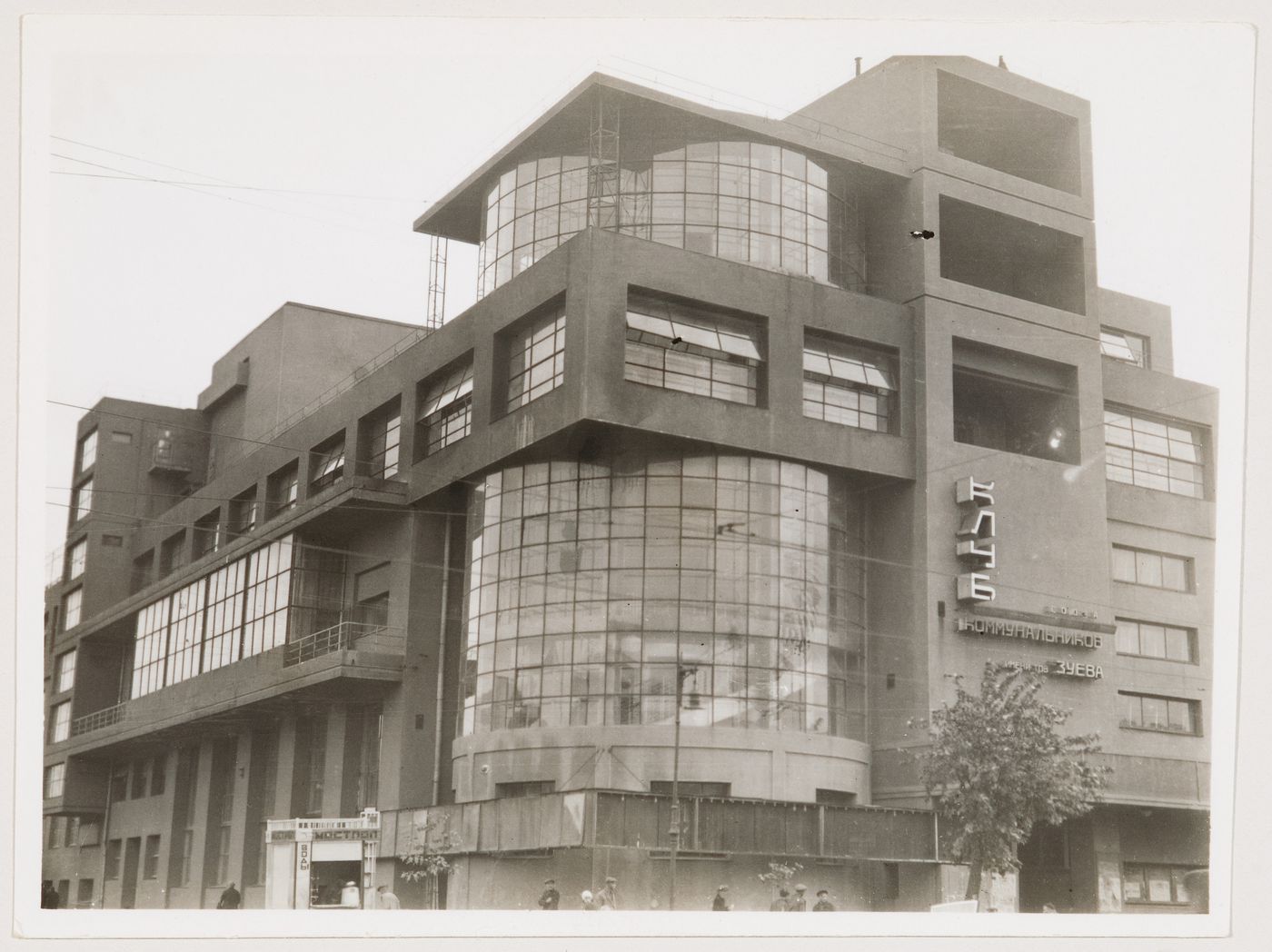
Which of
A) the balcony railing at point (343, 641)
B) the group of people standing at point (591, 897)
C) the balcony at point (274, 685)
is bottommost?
the group of people standing at point (591, 897)

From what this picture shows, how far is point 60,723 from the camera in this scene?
31.3 meters

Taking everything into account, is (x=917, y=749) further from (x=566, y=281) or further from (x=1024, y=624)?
(x=566, y=281)

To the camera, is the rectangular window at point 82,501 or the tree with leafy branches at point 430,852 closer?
the rectangular window at point 82,501

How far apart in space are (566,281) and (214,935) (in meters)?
17.9

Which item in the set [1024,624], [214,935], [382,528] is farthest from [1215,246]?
[382,528]

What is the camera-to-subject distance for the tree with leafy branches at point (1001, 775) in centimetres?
3158

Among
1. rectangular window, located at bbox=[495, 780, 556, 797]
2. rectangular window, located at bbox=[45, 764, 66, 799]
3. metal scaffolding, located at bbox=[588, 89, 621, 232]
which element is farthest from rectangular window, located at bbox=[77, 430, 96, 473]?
metal scaffolding, located at bbox=[588, 89, 621, 232]

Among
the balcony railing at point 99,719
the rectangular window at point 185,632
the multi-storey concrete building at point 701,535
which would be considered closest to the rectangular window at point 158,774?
the balcony railing at point 99,719

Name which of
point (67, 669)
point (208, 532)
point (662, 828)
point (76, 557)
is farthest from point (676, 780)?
point (208, 532)

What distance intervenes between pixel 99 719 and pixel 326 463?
9868 millimetres

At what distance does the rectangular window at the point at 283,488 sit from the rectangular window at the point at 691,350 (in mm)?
12822

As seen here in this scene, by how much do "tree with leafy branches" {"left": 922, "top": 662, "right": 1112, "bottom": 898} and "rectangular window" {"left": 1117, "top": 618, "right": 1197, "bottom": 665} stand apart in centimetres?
347

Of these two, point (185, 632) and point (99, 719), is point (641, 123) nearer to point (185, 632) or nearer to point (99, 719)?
point (185, 632)

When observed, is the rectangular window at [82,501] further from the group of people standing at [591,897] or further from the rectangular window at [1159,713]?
the rectangular window at [1159,713]
